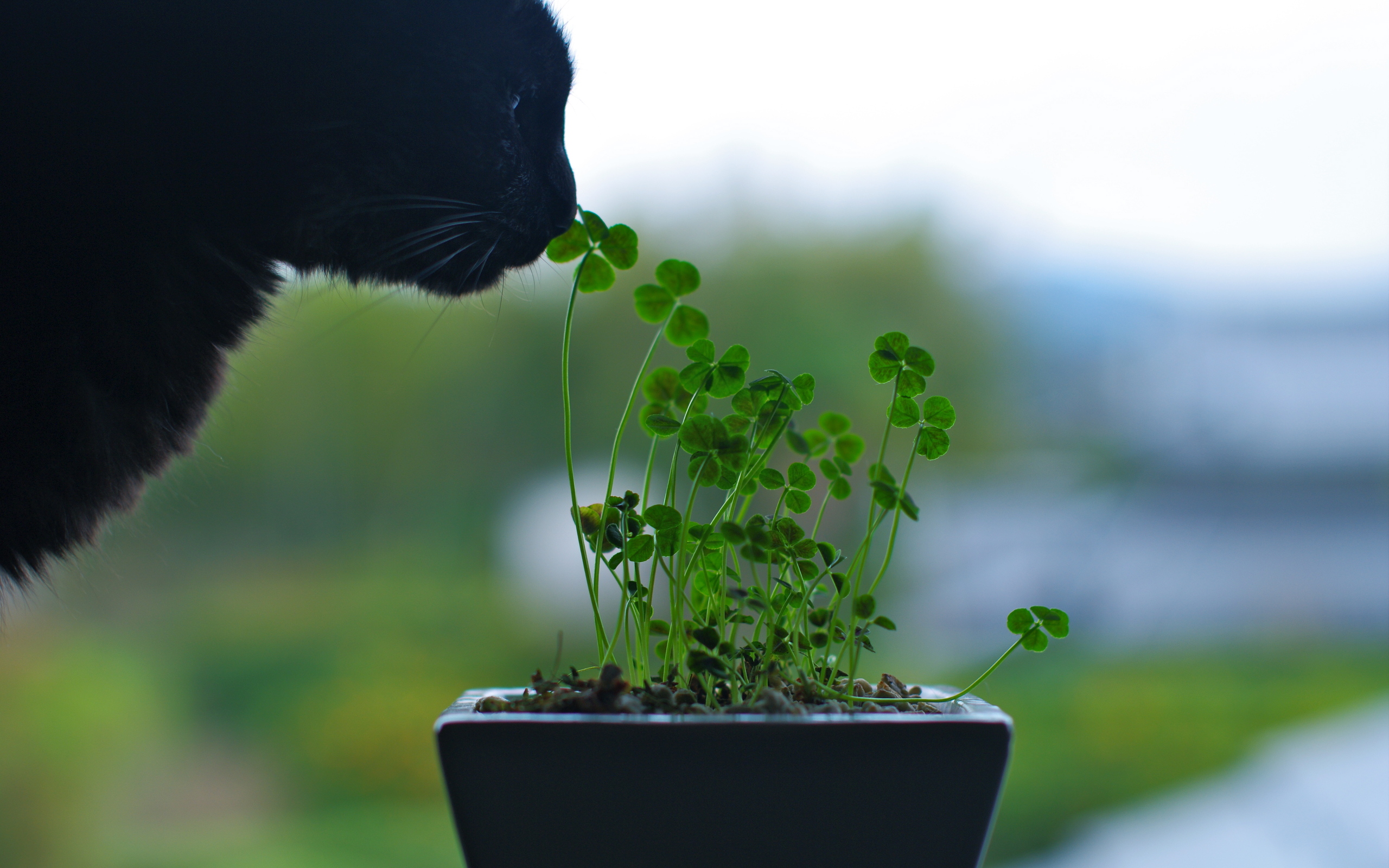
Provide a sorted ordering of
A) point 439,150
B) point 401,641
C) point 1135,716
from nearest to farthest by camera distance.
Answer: point 439,150 → point 401,641 → point 1135,716

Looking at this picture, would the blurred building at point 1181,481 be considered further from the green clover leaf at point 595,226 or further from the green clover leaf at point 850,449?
the green clover leaf at point 595,226

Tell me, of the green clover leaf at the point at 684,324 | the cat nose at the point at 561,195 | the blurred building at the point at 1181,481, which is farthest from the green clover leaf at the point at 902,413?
the blurred building at the point at 1181,481

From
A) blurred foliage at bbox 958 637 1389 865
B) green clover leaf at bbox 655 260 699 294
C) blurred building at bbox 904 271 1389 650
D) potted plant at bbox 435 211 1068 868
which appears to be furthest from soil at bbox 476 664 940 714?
blurred foliage at bbox 958 637 1389 865

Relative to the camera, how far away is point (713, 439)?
46 cm

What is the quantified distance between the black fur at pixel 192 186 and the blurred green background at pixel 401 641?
2.51 ft

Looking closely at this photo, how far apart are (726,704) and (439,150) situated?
43 centimetres

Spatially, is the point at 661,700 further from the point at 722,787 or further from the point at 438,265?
the point at 438,265

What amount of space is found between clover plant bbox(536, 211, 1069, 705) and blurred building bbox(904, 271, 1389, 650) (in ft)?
2.60

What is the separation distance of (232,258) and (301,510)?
130 centimetres

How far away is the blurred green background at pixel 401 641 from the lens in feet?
5.03

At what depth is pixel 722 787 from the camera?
352 mm

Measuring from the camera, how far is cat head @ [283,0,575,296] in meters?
0.56

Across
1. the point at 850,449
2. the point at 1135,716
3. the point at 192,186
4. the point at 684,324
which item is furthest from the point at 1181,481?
the point at 192,186

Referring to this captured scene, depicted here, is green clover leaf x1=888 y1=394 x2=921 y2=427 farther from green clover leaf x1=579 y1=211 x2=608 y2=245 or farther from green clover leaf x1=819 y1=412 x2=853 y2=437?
green clover leaf x1=579 y1=211 x2=608 y2=245
